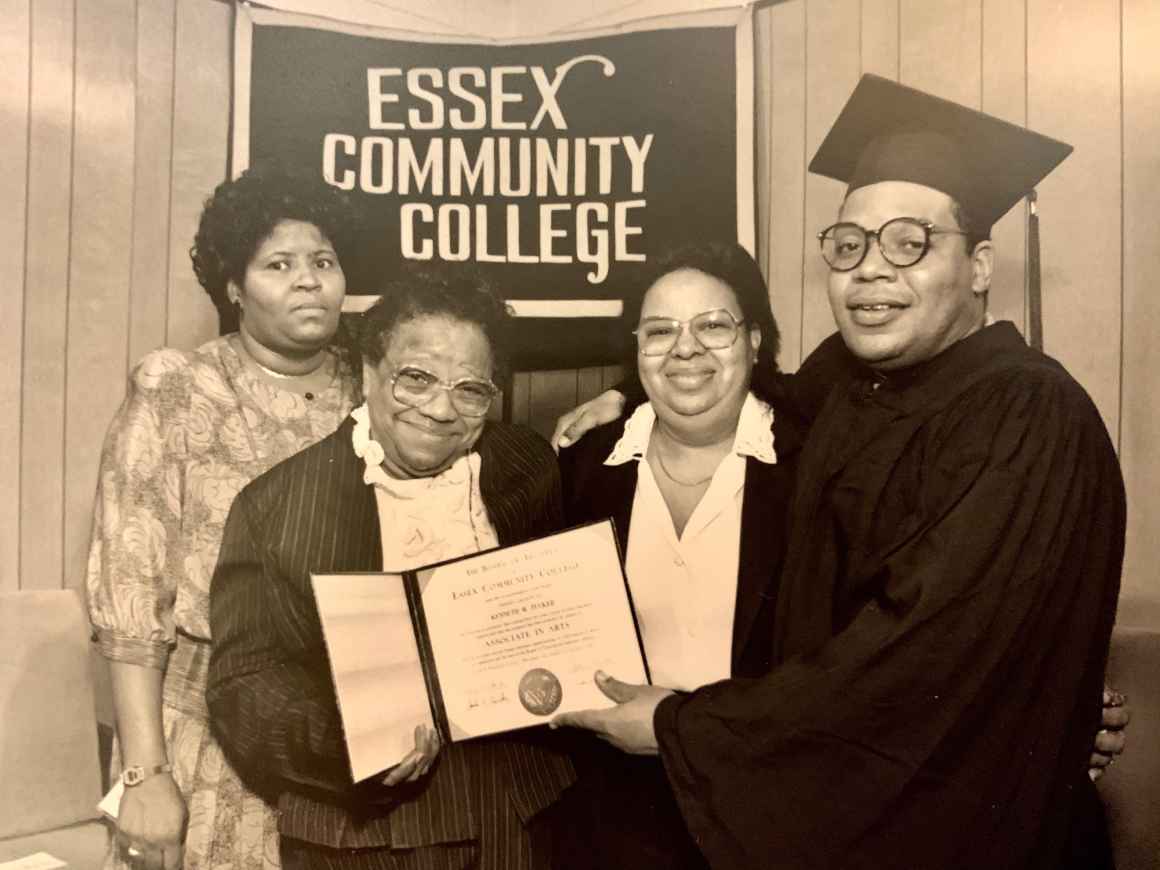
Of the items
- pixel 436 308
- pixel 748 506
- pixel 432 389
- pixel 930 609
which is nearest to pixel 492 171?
pixel 436 308

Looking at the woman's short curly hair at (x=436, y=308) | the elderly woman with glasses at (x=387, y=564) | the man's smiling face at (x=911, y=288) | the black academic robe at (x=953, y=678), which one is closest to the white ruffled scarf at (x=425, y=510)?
the elderly woman with glasses at (x=387, y=564)

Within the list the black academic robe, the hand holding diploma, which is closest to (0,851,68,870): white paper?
the hand holding diploma

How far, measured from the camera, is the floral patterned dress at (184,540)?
134cm

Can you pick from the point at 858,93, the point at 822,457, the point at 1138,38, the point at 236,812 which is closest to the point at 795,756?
the point at 822,457

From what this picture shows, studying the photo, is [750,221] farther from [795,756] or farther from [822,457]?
[795,756]

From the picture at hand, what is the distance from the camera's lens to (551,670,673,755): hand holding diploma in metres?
1.21

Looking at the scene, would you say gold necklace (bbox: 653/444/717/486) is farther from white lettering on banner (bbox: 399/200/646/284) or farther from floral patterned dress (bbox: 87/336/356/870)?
floral patterned dress (bbox: 87/336/356/870)

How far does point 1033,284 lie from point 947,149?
0.76 feet

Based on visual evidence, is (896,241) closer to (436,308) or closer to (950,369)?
(950,369)

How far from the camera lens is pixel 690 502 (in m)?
1.40

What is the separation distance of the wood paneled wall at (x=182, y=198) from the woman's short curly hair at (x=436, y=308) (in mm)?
102

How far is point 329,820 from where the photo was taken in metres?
1.28

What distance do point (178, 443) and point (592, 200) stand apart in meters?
0.68

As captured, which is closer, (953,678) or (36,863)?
(953,678)
